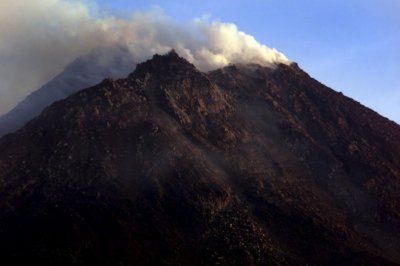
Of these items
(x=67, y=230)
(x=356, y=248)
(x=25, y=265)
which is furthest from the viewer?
(x=356, y=248)

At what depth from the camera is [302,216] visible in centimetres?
19775

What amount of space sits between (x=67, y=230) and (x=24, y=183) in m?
24.6

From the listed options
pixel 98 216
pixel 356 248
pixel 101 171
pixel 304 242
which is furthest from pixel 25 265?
pixel 356 248

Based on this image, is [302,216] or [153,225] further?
[302,216]

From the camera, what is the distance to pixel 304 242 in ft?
624

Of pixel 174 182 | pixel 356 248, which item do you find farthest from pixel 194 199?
pixel 356 248

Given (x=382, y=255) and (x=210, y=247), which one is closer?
(x=210, y=247)

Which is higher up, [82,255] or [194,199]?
[194,199]

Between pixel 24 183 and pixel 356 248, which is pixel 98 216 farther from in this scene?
pixel 356 248

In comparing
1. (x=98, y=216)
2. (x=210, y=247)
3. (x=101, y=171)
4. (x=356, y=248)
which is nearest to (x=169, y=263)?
(x=210, y=247)

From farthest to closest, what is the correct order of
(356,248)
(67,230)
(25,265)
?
(356,248) → (67,230) → (25,265)

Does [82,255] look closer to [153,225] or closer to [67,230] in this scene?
[67,230]

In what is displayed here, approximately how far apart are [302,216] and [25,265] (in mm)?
74390

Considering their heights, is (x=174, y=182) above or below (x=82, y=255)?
above
